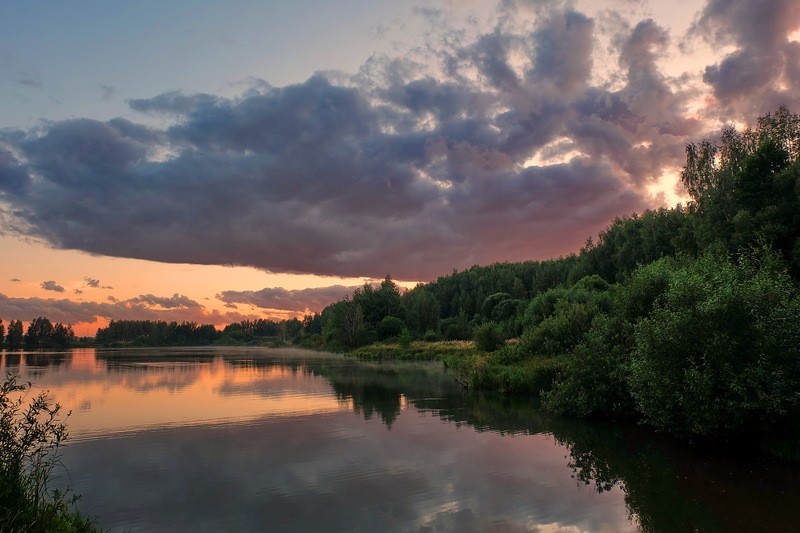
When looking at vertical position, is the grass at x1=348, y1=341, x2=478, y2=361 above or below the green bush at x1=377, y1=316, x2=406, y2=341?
below

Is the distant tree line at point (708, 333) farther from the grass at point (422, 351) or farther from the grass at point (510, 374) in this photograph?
the grass at point (422, 351)

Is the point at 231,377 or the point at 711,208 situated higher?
the point at 711,208

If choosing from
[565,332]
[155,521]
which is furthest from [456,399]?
[155,521]

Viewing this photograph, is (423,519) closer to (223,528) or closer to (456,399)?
(223,528)

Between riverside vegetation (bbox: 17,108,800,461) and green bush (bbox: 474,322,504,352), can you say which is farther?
green bush (bbox: 474,322,504,352)

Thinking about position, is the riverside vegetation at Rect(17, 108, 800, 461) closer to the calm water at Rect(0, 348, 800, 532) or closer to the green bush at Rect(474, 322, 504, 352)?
the green bush at Rect(474, 322, 504, 352)

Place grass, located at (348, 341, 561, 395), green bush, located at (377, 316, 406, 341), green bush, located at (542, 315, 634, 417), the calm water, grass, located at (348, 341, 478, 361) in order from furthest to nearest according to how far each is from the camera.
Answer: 1. green bush, located at (377, 316, 406, 341)
2. grass, located at (348, 341, 478, 361)
3. grass, located at (348, 341, 561, 395)
4. green bush, located at (542, 315, 634, 417)
5. the calm water

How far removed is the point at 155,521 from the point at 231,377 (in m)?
45.5

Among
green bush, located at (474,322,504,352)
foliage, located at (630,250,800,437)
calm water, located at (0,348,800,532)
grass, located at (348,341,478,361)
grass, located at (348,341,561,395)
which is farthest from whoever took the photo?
grass, located at (348,341,478,361)

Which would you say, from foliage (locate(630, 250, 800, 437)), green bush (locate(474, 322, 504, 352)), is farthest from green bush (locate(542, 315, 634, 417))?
green bush (locate(474, 322, 504, 352))

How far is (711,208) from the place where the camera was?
4028 cm

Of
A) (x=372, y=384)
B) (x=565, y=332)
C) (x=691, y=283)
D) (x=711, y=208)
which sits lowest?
(x=372, y=384)

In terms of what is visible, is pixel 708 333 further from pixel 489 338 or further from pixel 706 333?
pixel 489 338

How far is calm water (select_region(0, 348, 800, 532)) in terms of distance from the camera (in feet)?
46.8
